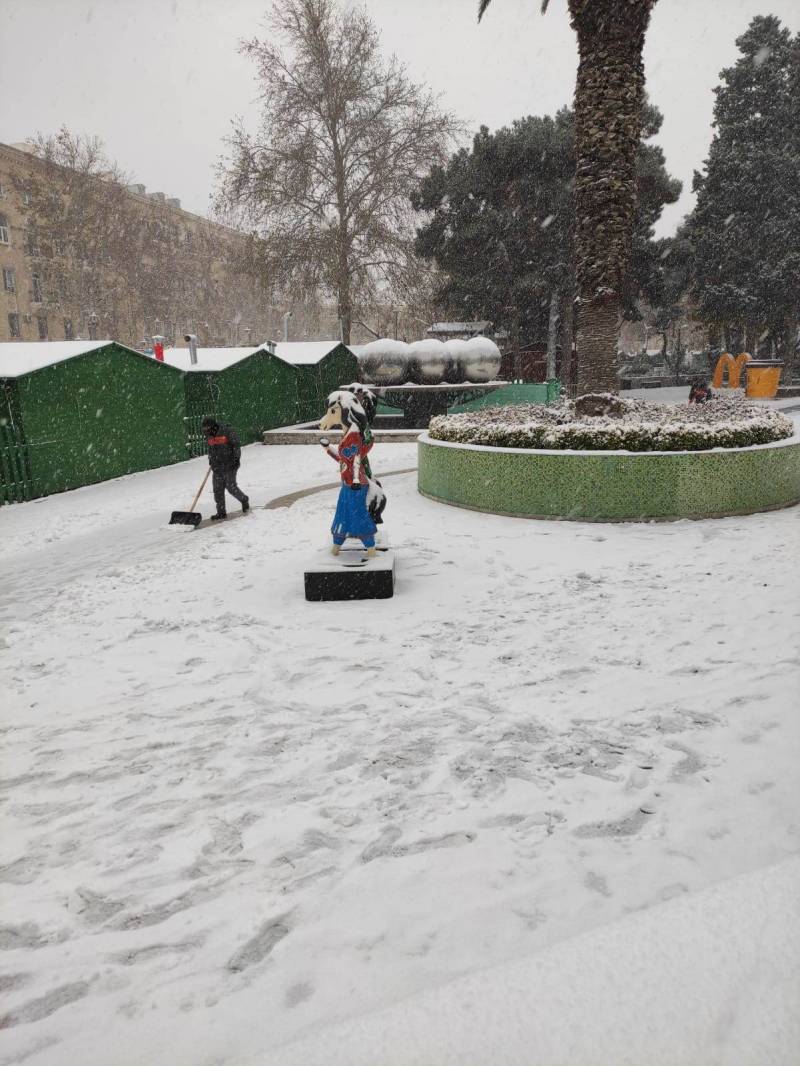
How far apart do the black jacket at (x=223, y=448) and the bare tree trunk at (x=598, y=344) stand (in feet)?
17.1

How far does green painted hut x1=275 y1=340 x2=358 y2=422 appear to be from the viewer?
21.6 metres

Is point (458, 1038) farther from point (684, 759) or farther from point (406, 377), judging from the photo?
point (406, 377)

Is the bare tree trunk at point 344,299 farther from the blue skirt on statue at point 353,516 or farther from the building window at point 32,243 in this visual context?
the blue skirt on statue at point 353,516

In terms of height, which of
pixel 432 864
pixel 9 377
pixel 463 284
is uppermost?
pixel 463 284

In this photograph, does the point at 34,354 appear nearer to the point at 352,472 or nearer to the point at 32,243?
the point at 352,472

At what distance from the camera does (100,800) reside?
3.28 meters

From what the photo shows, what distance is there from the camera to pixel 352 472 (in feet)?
19.7

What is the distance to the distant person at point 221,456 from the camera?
906 cm

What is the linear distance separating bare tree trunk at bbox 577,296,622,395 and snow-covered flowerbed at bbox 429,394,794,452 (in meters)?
0.31

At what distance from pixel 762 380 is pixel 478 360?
47.5 ft

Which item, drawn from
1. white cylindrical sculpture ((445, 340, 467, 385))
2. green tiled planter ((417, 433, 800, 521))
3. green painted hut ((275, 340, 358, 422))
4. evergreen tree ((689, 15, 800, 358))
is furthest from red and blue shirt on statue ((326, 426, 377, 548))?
evergreen tree ((689, 15, 800, 358))

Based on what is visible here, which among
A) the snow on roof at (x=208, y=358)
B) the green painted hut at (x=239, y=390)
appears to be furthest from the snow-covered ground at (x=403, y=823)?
the snow on roof at (x=208, y=358)

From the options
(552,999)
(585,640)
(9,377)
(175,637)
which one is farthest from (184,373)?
(552,999)

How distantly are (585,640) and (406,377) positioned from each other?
16.0m
